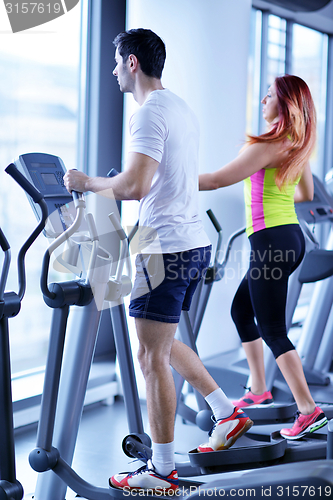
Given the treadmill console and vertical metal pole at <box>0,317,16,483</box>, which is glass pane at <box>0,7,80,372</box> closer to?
the treadmill console

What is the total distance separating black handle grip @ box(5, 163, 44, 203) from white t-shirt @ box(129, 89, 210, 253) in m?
0.37

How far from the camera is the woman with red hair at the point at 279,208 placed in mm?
2328

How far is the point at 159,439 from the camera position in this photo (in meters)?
1.80

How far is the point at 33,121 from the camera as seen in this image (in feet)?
10.2

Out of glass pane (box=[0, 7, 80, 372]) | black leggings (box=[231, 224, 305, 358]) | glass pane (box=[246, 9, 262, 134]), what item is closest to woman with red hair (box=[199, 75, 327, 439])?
black leggings (box=[231, 224, 305, 358])

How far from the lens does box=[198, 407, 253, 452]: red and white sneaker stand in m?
2.14

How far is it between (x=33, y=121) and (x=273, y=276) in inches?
68.6

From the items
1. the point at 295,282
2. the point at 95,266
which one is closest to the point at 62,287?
the point at 95,266

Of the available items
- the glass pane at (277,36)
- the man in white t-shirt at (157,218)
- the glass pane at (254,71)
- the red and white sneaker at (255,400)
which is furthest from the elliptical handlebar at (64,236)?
the glass pane at (277,36)

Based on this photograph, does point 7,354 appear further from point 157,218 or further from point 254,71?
point 254,71

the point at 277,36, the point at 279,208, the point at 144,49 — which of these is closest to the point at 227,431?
the point at 279,208

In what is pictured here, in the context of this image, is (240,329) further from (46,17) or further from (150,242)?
(46,17)

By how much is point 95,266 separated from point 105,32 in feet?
6.77

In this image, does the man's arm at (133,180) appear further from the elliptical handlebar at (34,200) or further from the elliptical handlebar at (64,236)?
the elliptical handlebar at (34,200)
